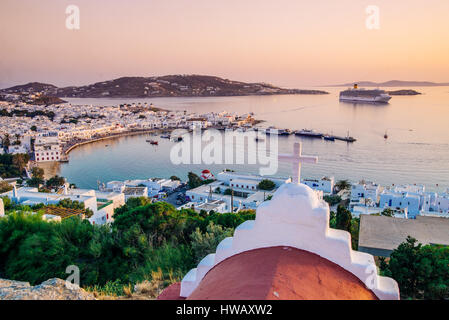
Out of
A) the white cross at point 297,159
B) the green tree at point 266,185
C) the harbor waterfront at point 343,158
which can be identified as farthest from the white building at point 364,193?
the white cross at point 297,159

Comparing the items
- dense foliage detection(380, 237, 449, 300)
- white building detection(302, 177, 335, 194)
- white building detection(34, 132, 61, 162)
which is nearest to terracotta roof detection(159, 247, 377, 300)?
dense foliage detection(380, 237, 449, 300)

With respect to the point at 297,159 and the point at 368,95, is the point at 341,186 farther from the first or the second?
the point at 368,95

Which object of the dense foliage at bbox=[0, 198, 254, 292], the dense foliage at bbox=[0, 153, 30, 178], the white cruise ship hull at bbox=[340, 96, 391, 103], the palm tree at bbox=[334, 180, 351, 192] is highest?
the white cruise ship hull at bbox=[340, 96, 391, 103]

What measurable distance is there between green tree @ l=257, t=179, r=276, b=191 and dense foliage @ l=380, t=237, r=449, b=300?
39.8 feet

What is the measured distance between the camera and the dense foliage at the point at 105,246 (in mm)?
4221

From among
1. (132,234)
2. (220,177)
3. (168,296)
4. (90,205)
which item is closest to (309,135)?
(220,177)

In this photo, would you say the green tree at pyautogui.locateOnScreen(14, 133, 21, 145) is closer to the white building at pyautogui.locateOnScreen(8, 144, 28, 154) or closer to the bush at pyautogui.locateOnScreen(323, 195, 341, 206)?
the white building at pyautogui.locateOnScreen(8, 144, 28, 154)

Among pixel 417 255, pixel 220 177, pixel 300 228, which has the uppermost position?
pixel 300 228

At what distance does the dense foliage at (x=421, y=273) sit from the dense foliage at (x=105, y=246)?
1.97 meters

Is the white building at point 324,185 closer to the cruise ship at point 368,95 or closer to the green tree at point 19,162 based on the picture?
the green tree at point 19,162

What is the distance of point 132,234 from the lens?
189 inches

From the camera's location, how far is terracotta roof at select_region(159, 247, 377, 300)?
132cm

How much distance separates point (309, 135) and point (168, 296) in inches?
1272
